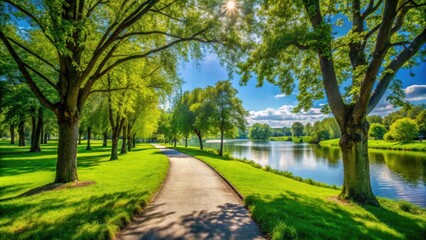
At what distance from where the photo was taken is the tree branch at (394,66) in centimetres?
823

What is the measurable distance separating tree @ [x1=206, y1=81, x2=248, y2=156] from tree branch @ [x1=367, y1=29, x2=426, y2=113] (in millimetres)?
25994

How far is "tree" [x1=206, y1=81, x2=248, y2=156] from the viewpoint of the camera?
34906 mm

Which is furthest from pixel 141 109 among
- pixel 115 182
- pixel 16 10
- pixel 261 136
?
pixel 261 136

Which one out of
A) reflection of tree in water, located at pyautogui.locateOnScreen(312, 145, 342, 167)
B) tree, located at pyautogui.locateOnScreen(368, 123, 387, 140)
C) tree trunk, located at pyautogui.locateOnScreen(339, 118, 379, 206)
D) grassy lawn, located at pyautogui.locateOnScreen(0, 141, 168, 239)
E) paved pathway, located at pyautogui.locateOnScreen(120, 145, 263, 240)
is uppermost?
tree, located at pyautogui.locateOnScreen(368, 123, 387, 140)

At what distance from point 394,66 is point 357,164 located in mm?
3920

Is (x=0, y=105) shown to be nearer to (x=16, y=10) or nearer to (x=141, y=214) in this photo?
(x=16, y=10)

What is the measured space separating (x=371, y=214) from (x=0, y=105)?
31.7 meters

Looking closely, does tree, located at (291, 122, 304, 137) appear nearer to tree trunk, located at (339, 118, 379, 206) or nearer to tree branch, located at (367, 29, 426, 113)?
tree branch, located at (367, 29, 426, 113)

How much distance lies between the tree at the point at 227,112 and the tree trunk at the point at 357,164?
2587 centimetres

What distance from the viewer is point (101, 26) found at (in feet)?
40.2

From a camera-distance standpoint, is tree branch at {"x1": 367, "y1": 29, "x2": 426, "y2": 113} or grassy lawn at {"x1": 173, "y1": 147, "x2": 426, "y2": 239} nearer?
grassy lawn at {"x1": 173, "y1": 147, "x2": 426, "y2": 239}

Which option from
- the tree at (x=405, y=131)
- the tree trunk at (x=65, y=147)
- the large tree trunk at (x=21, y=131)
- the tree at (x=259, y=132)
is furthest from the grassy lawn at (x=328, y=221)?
the tree at (x=259, y=132)

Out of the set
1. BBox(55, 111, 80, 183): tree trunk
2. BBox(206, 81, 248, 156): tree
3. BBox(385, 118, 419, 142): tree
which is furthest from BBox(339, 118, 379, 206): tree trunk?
BBox(385, 118, 419, 142): tree

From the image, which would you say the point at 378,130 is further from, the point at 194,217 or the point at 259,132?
the point at 194,217
